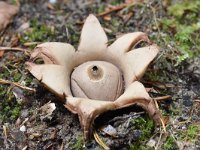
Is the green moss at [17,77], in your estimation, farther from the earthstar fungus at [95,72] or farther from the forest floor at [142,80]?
the earthstar fungus at [95,72]

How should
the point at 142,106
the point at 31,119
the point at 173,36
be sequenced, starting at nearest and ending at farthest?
the point at 142,106, the point at 31,119, the point at 173,36

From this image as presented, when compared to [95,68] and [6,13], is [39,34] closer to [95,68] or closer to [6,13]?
[6,13]

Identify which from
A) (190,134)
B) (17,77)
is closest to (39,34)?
(17,77)

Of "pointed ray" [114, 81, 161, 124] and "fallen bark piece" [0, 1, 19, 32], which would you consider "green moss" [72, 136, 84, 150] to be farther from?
"fallen bark piece" [0, 1, 19, 32]

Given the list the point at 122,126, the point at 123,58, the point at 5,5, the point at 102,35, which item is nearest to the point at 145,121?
the point at 122,126

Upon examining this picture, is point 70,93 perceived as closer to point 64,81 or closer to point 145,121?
point 64,81
